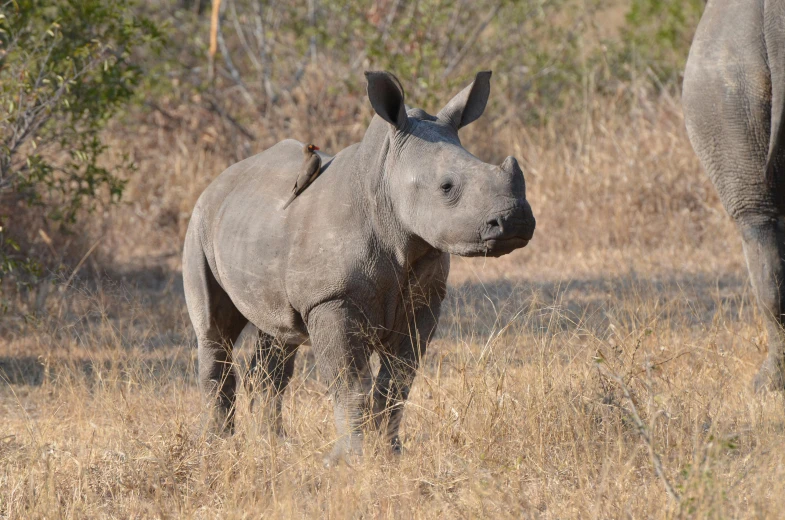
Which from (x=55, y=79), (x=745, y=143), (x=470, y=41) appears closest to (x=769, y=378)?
(x=745, y=143)

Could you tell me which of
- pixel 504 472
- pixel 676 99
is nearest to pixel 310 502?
pixel 504 472

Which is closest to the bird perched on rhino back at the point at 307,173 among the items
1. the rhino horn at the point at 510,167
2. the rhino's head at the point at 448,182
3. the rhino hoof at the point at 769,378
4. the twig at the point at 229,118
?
the rhino's head at the point at 448,182

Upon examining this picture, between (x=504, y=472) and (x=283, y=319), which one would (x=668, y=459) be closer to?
(x=504, y=472)

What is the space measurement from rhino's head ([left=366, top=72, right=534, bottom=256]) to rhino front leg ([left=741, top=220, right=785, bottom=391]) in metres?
1.55

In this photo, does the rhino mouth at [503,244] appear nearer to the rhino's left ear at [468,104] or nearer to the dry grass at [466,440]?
the dry grass at [466,440]

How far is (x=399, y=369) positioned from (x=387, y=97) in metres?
1.06

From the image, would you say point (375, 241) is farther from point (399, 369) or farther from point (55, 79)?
point (55, 79)

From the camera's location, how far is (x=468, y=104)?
13.7 ft

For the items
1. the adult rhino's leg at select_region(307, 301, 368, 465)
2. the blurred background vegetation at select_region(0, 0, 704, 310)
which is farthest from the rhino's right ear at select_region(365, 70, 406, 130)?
the blurred background vegetation at select_region(0, 0, 704, 310)

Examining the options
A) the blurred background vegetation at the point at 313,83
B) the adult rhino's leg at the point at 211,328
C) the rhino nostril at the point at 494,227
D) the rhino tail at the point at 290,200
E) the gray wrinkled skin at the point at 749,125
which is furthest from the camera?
the blurred background vegetation at the point at 313,83

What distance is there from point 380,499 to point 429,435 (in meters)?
0.82

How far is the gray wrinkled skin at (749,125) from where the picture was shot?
462 centimetres

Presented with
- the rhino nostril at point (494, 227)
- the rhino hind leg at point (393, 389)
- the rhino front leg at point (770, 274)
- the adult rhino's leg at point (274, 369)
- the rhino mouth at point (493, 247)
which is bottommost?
the adult rhino's leg at point (274, 369)

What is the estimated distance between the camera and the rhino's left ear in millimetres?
4121
